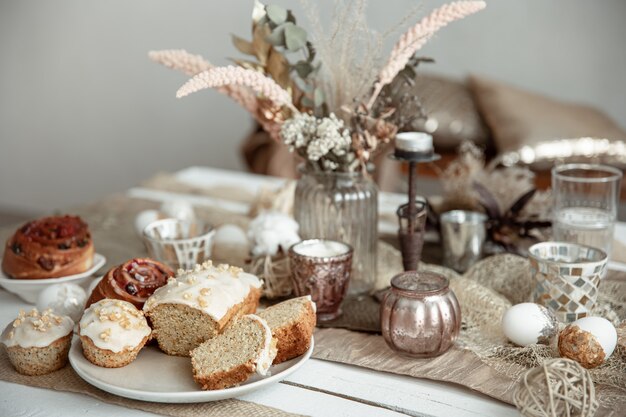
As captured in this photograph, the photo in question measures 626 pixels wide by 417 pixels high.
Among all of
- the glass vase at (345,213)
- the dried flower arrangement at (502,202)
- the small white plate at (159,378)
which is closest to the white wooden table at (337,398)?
the small white plate at (159,378)

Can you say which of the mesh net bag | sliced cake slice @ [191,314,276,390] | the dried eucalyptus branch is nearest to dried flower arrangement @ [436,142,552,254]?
the mesh net bag

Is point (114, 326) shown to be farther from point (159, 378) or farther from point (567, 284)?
point (567, 284)

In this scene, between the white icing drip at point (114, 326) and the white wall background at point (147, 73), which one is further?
the white wall background at point (147, 73)

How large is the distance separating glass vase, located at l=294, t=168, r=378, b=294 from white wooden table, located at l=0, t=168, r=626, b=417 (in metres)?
0.36

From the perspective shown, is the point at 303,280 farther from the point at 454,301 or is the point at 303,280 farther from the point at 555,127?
the point at 555,127

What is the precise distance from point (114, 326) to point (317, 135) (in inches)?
21.1

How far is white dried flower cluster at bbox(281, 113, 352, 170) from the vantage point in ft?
4.87

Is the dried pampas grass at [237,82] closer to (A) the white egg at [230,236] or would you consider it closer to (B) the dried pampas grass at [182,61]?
(B) the dried pampas grass at [182,61]

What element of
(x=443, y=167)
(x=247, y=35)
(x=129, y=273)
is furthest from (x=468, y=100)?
(x=129, y=273)

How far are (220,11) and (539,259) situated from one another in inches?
132

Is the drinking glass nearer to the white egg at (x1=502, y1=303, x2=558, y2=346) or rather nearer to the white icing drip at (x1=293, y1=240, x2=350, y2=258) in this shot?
the white icing drip at (x1=293, y1=240, x2=350, y2=258)

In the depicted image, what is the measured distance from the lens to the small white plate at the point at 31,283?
1520 millimetres

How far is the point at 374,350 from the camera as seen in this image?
4.40 ft

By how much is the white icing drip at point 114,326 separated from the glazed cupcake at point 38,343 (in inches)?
2.2
